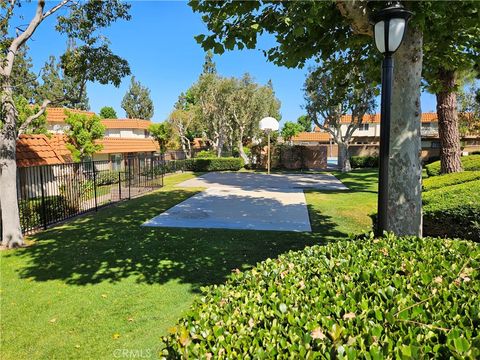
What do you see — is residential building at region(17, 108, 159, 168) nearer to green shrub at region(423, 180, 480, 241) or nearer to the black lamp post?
the black lamp post

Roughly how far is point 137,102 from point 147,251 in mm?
58485

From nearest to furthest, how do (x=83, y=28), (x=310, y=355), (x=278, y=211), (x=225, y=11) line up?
(x=310, y=355), (x=225, y=11), (x=83, y=28), (x=278, y=211)

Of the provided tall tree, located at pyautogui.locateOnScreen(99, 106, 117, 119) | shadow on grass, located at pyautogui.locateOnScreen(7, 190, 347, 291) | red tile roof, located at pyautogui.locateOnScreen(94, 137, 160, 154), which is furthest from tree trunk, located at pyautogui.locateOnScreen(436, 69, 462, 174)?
tall tree, located at pyautogui.locateOnScreen(99, 106, 117, 119)

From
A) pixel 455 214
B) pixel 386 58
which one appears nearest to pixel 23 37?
pixel 386 58

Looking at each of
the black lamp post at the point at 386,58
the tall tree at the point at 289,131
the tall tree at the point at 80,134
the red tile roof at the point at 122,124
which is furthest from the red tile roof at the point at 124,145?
the tall tree at the point at 289,131

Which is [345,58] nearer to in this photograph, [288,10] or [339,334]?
[288,10]

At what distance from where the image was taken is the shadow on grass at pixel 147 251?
5445 mm

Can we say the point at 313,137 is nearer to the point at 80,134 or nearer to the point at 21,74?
the point at 80,134

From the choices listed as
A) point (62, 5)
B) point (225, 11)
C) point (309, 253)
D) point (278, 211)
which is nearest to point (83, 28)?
point (62, 5)

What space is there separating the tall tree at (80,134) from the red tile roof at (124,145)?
294 centimetres

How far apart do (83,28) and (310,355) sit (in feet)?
30.9

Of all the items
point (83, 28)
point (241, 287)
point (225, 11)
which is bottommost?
point (241, 287)

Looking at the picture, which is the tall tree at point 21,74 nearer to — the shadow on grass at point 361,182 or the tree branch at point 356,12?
the tree branch at point 356,12

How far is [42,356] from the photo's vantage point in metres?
3.35
